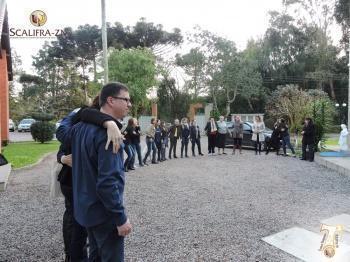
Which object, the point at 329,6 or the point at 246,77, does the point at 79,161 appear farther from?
the point at 329,6

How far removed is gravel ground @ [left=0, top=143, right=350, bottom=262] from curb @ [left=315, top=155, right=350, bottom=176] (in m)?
0.28

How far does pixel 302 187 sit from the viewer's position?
28.8 feet

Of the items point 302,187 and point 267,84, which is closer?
point 302,187

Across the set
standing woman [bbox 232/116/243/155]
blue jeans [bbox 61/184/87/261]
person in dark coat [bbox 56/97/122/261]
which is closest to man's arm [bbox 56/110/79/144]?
person in dark coat [bbox 56/97/122/261]

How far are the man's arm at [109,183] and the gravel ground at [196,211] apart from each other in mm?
2092

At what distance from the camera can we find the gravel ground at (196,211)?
15.3 feet

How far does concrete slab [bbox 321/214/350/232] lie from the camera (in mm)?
5719

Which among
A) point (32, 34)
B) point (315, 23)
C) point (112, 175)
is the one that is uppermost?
point (315, 23)

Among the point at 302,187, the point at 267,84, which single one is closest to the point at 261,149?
the point at 302,187

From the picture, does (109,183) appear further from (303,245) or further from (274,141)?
(274,141)

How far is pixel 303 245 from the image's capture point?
15.8 feet

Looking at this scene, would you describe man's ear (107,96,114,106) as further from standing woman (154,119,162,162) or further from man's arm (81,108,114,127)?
standing woman (154,119,162,162)

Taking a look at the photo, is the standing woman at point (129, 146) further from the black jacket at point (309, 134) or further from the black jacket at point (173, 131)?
the black jacket at point (309, 134)

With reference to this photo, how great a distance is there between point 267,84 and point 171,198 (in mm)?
39369
